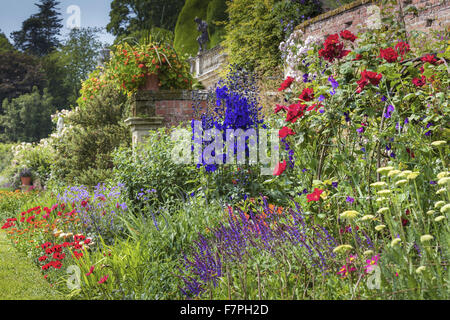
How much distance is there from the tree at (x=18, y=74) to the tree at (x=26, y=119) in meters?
1.78

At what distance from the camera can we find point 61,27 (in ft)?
99.1

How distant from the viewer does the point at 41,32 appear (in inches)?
1211

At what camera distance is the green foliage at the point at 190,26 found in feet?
66.7

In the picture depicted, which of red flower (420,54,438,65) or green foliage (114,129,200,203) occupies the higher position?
red flower (420,54,438,65)

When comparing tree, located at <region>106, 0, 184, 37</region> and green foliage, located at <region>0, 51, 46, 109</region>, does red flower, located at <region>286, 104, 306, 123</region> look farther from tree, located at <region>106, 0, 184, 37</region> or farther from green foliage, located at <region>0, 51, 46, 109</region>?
green foliage, located at <region>0, 51, 46, 109</region>

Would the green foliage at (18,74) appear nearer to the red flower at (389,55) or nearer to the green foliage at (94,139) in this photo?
the green foliage at (94,139)

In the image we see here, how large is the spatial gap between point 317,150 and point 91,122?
6.39 meters

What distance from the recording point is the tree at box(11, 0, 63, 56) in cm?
2880

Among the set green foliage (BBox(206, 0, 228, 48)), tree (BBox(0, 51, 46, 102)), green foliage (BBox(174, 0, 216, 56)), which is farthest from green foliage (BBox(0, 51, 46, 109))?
green foliage (BBox(206, 0, 228, 48))

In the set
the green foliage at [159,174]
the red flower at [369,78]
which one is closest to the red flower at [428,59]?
the red flower at [369,78]

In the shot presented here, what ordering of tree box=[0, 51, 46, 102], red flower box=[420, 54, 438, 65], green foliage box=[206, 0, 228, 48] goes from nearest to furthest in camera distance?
red flower box=[420, 54, 438, 65], green foliage box=[206, 0, 228, 48], tree box=[0, 51, 46, 102]

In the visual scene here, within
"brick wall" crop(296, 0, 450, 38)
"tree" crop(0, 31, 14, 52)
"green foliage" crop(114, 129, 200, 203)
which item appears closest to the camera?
"green foliage" crop(114, 129, 200, 203)
